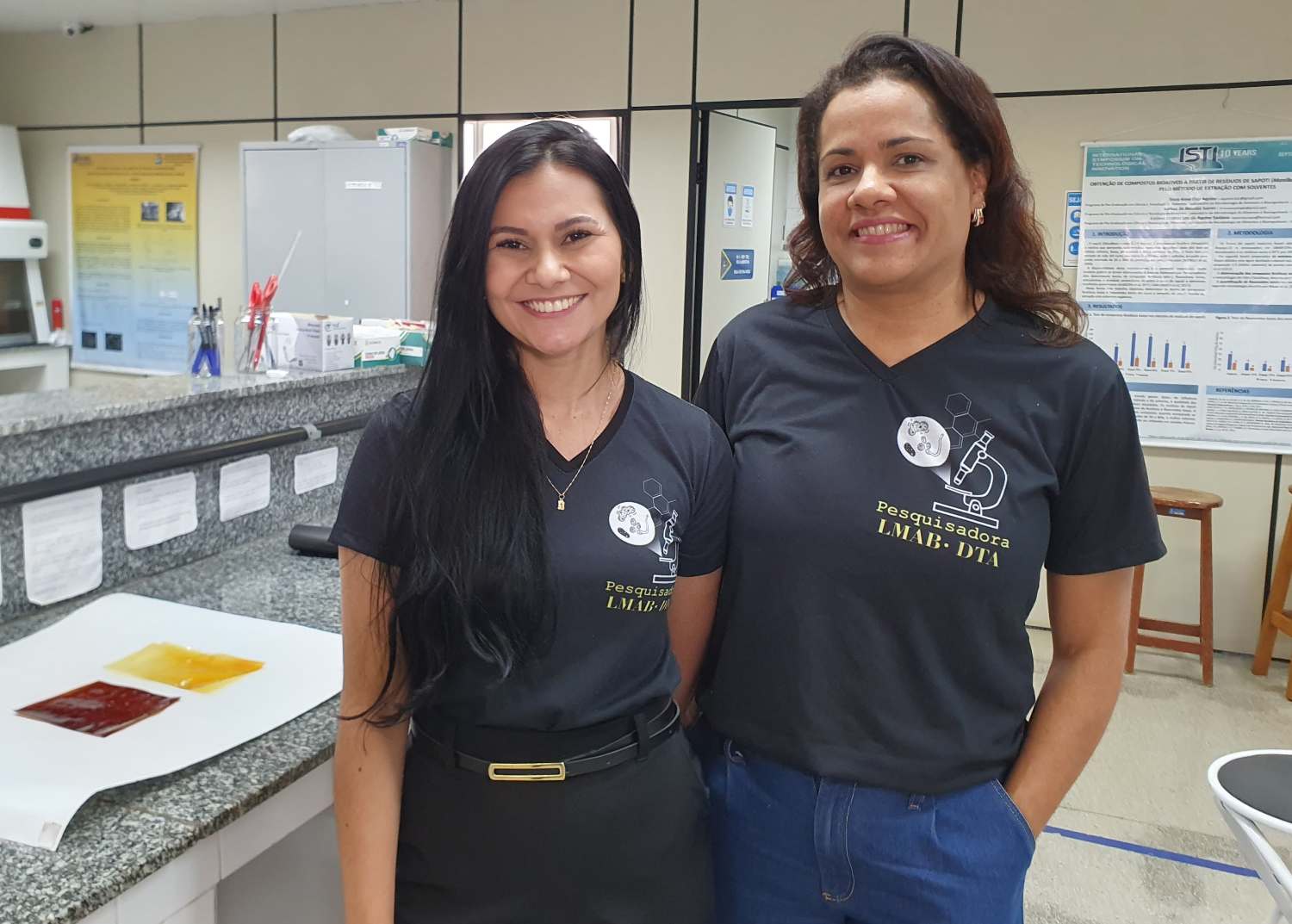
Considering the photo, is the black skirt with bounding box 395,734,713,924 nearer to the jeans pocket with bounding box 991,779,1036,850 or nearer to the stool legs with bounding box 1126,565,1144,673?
the jeans pocket with bounding box 991,779,1036,850

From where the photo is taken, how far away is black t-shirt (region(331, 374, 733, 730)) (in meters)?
1.03

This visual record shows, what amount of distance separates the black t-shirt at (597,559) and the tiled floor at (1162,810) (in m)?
1.28

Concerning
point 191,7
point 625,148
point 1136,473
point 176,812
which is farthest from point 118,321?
point 1136,473

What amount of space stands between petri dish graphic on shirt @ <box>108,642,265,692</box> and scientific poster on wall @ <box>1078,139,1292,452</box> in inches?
139

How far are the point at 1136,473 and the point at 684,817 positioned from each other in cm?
64

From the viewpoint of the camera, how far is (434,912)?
1067 mm

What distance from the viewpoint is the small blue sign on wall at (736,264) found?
4.86 meters

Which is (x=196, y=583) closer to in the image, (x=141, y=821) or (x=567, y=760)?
(x=141, y=821)

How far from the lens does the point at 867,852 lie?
1.10 metres

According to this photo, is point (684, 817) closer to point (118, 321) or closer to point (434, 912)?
point (434, 912)

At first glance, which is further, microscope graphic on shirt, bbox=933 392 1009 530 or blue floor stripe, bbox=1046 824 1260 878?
blue floor stripe, bbox=1046 824 1260 878

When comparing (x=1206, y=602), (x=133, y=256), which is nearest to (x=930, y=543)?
(x=1206, y=602)

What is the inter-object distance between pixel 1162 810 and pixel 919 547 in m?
2.25

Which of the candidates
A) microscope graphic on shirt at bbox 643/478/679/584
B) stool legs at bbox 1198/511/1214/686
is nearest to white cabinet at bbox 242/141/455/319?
stool legs at bbox 1198/511/1214/686
